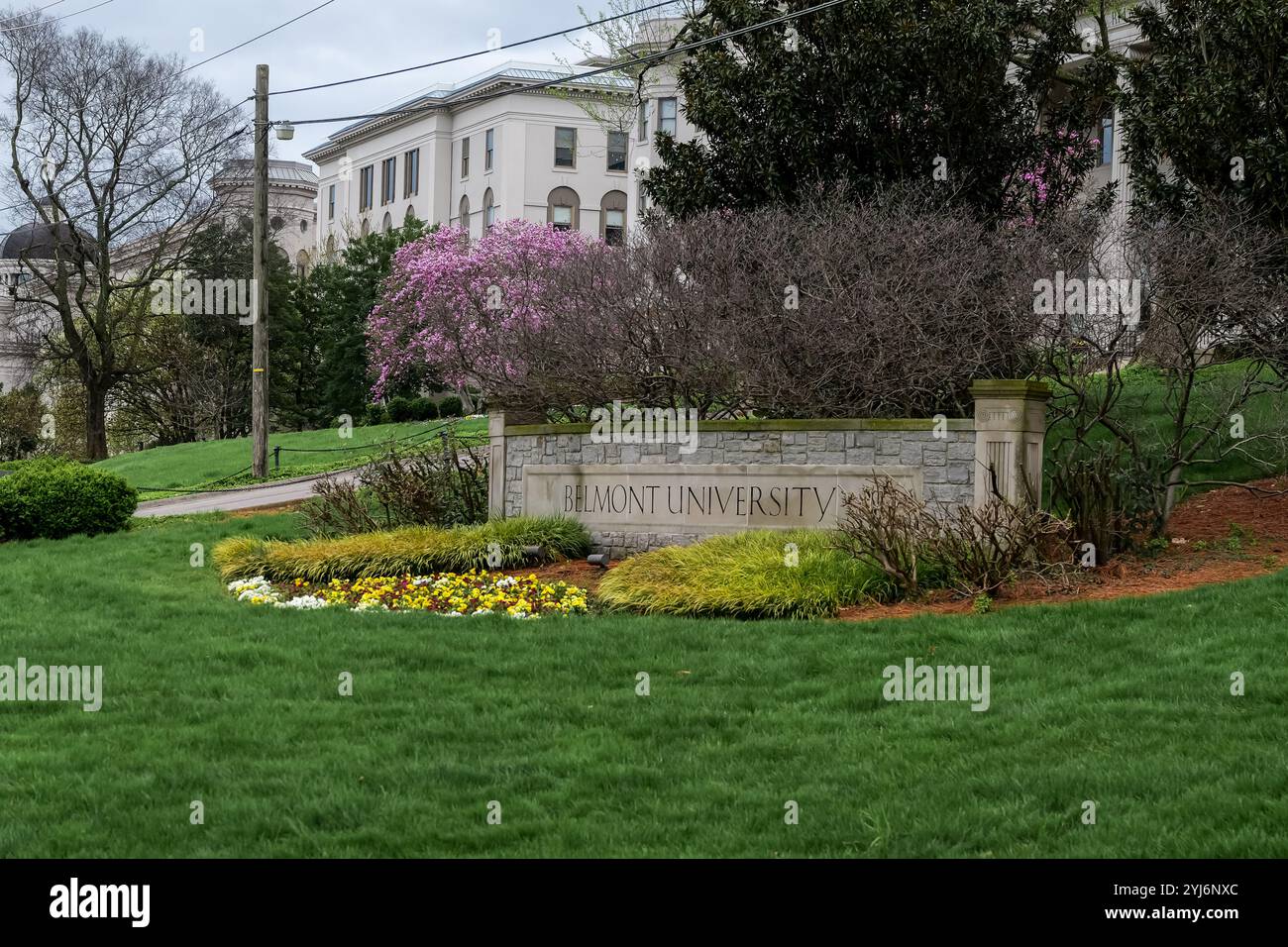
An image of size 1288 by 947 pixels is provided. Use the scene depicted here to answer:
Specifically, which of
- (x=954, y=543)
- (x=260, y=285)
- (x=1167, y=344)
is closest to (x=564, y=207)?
(x=260, y=285)

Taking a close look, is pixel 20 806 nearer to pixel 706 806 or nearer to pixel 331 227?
pixel 706 806

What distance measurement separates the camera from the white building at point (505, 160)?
66.3 m

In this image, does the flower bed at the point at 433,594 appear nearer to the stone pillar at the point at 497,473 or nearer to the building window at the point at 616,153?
the stone pillar at the point at 497,473

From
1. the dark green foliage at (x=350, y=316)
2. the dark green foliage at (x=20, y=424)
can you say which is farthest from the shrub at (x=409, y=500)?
the dark green foliage at (x=20, y=424)

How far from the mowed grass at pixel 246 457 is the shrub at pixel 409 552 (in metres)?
12.7

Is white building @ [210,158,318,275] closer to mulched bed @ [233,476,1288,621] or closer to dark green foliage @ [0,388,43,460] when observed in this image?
dark green foliage @ [0,388,43,460]

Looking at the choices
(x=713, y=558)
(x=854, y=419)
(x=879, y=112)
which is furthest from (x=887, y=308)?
(x=879, y=112)

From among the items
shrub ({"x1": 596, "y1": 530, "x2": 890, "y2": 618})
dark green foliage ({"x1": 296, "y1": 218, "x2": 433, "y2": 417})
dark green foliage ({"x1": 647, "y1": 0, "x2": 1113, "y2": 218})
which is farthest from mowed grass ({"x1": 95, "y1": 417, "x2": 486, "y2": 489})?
shrub ({"x1": 596, "y1": 530, "x2": 890, "y2": 618})

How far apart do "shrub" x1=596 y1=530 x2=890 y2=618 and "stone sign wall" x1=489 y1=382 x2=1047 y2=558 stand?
1.07 meters

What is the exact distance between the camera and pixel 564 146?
67.0 m

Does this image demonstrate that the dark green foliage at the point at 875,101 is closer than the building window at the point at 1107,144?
Yes

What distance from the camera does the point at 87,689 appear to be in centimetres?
913

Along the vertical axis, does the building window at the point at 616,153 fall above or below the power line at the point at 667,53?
above

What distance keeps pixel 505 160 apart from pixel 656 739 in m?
61.1
